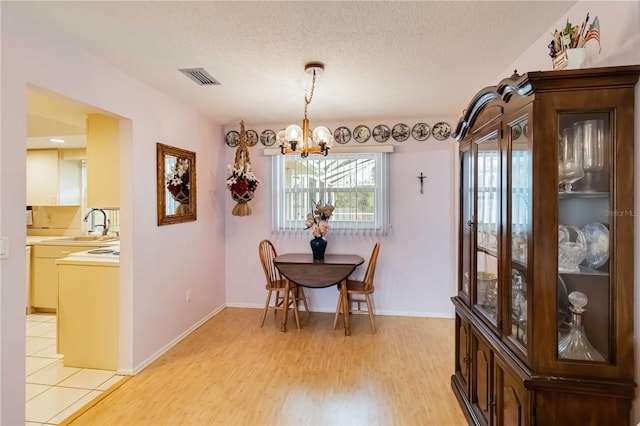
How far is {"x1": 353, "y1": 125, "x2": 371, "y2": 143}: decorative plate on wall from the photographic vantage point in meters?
3.99

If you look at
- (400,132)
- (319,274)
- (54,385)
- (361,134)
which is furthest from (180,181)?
(400,132)

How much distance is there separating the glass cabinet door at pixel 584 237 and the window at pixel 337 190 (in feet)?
8.49

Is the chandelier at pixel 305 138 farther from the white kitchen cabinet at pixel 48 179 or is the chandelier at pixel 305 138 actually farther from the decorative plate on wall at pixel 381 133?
the white kitchen cabinet at pixel 48 179

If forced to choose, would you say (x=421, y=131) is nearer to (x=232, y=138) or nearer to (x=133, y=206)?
(x=232, y=138)

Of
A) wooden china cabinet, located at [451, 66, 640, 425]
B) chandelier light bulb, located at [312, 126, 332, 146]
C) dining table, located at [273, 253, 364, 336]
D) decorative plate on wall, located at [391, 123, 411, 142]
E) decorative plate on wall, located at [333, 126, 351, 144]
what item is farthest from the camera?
decorative plate on wall, located at [333, 126, 351, 144]

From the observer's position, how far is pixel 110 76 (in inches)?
94.0

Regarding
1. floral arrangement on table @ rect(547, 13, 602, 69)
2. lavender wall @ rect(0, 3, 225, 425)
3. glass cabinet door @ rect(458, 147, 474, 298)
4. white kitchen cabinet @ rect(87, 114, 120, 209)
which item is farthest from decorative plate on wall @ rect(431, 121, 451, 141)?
white kitchen cabinet @ rect(87, 114, 120, 209)

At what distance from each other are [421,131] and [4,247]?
3.70m

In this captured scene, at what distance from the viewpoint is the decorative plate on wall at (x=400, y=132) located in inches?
154

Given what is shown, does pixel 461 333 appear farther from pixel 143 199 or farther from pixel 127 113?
pixel 127 113

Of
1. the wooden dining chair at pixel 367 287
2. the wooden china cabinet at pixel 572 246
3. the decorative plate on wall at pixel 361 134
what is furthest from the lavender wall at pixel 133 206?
the wooden china cabinet at pixel 572 246

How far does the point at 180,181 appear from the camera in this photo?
10.7 ft

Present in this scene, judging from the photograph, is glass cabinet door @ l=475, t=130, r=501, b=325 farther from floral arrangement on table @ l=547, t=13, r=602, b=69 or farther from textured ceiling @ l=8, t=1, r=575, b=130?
textured ceiling @ l=8, t=1, r=575, b=130

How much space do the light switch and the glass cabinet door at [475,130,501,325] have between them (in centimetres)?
244
